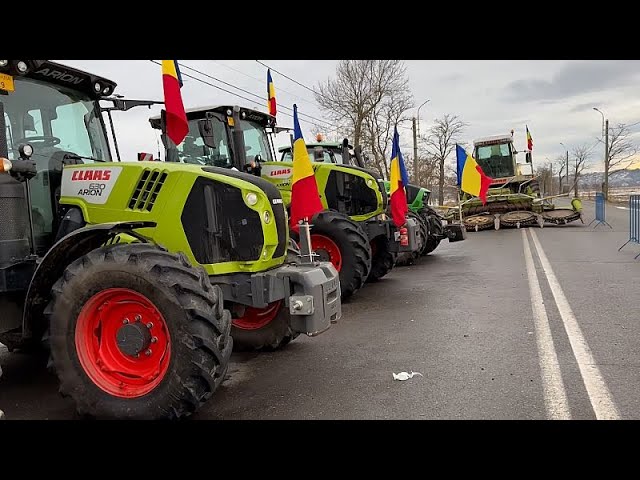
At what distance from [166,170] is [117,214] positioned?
539 millimetres

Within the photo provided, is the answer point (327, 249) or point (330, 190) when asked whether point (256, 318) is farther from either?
point (330, 190)

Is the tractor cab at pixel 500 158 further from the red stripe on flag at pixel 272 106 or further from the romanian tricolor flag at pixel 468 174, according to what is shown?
the red stripe on flag at pixel 272 106

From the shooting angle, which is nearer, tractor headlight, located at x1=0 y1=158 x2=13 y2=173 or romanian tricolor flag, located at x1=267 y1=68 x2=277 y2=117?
tractor headlight, located at x1=0 y1=158 x2=13 y2=173

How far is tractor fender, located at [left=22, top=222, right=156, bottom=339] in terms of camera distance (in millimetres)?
4113

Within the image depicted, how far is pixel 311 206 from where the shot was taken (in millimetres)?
A: 5641

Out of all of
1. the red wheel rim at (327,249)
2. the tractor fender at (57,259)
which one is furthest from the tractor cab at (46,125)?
the red wheel rim at (327,249)

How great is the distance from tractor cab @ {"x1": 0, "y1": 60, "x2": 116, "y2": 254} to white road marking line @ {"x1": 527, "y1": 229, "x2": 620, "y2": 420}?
15.2 ft

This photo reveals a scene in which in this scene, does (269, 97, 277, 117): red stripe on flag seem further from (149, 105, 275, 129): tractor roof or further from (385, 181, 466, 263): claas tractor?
(385, 181, 466, 263): claas tractor

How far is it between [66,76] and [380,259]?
6.22 m

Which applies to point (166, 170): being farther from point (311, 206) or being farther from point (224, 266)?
point (311, 206)

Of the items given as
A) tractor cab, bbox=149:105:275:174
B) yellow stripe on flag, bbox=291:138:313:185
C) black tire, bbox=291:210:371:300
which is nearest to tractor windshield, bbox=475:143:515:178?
tractor cab, bbox=149:105:275:174

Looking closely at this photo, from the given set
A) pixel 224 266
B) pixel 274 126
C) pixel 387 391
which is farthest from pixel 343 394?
pixel 274 126

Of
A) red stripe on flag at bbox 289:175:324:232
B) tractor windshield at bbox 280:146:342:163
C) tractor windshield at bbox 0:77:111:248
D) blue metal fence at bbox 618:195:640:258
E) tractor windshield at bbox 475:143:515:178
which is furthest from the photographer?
tractor windshield at bbox 475:143:515:178
